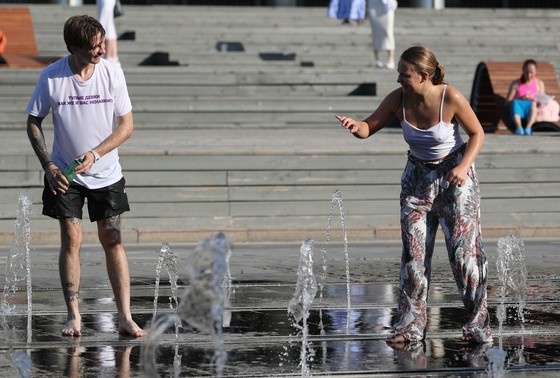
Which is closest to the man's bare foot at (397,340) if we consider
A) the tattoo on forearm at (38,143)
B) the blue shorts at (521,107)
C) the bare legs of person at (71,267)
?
the bare legs of person at (71,267)

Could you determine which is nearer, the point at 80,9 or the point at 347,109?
the point at 347,109

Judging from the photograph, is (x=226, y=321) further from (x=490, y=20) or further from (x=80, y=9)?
(x=490, y=20)

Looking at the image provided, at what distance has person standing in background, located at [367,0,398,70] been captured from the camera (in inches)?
960

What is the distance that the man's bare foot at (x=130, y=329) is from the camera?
860cm

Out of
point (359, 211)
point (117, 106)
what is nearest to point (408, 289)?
point (117, 106)

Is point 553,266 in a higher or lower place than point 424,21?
lower

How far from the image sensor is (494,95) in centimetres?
2236

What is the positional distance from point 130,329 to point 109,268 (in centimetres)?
41

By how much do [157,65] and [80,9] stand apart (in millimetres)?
3849

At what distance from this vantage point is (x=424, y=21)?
30.0 m

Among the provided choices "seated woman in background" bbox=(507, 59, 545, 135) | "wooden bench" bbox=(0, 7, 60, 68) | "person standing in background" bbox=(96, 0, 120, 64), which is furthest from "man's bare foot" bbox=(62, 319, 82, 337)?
"wooden bench" bbox=(0, 7, 60, 68)

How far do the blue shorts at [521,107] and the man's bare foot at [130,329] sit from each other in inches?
545

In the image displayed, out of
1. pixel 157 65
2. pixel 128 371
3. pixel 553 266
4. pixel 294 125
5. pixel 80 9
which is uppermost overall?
pixel 80 9

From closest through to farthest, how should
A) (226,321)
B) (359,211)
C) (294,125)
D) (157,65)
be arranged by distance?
(226,321) → (359,211) → (294,125) → (157,65)
